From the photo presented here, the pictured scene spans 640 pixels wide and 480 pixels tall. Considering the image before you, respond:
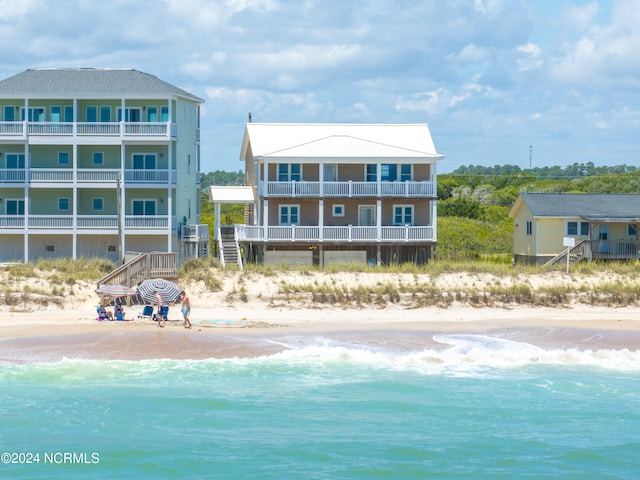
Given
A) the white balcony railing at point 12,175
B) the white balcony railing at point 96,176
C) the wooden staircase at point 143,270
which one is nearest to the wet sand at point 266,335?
the wooden staircase at point 143,270

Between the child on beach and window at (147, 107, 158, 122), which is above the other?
window at (147, 107, 158, 122)

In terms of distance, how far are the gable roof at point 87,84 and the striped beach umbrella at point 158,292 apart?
18217 millimetres

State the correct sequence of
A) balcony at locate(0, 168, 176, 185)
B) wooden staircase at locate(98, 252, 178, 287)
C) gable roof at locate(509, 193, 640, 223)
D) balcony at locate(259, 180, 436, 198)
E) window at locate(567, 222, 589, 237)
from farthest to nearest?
window at locate(567, 222, 589, 237) → gable roof at locate(509, 193, 640, 223) → balcony at locate(0, 168, 176, 185) → balcony at locate(259, 180, 436, 198) → wooden staircase at locate(98, 252, 178, 287)

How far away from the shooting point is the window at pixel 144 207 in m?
47.5

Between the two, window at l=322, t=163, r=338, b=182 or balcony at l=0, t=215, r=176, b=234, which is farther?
window at l=322, t=163, r=338, b=182

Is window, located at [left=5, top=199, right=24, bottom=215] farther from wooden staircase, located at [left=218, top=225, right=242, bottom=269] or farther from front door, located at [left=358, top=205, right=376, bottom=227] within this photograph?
front door, located at [left=358, top=205, right=376, bottom=227]

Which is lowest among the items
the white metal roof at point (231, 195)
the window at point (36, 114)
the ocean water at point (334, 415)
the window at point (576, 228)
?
the ocean water at point (334, 415)

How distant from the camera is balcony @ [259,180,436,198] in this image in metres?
44.5

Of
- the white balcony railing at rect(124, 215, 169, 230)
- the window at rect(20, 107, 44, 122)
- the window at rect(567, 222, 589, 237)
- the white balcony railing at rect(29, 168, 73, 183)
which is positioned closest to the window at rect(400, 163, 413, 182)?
the window at rect(567, 222, 589, 237)

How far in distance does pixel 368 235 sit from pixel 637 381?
19916mm

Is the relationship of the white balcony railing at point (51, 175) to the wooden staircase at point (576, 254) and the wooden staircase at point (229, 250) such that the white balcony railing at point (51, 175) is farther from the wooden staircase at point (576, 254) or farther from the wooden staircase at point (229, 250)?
the wooden staircase at point (576, 254)

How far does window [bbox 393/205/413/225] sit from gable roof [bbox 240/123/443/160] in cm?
285

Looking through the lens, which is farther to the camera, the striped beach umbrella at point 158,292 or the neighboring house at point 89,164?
the neighboring house at point 89,164

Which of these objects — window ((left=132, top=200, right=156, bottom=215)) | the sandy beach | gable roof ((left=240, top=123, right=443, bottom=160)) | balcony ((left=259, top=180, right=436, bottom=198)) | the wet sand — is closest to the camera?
the wet sand
